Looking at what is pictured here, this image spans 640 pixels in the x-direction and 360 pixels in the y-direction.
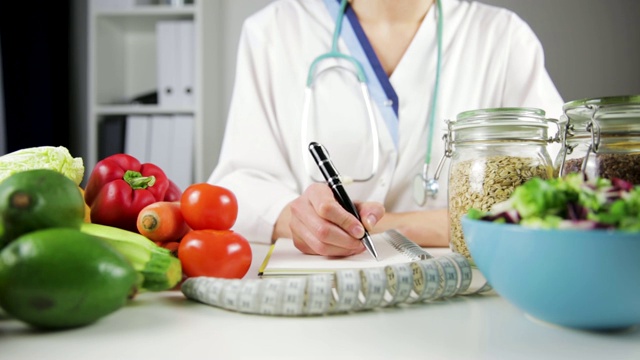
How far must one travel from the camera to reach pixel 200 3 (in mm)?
2262

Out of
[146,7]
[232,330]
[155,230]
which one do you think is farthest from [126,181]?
[146,7]

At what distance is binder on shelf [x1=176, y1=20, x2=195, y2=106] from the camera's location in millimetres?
2285

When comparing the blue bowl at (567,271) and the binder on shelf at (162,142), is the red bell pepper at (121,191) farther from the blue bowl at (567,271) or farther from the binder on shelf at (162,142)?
the binder on shelf at (162,142)

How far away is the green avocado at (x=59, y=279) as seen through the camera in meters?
0.37

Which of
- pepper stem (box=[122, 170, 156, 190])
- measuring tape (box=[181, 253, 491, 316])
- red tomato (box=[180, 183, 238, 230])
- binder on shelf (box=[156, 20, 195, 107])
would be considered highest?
binder on shelf (box=[156, 20, 195, 107])

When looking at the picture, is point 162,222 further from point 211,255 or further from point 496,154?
point 496,154

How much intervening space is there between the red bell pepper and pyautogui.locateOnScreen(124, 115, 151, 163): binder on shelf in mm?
1641

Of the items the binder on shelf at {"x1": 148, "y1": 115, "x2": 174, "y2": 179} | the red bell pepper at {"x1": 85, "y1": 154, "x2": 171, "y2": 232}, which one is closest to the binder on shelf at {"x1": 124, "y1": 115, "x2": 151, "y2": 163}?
the binder on shelf at {"x1": 148, "y1": 115, "x2": 174, "y2": 179}

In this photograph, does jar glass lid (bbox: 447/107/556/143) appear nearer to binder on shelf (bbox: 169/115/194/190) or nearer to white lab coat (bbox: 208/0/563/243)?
white lab coat (bbox: 208/0/563/243)

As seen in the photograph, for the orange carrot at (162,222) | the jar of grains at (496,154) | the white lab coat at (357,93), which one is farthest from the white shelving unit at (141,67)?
the jar of grains at (496,154)

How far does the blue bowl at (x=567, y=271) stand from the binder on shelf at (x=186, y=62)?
209cm

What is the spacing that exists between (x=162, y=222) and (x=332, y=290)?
26cm

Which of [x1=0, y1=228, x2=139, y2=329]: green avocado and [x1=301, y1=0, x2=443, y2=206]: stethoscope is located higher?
[x1=301, y1=0, x2=443, y2=206]: stethoscope

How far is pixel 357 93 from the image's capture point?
130cm
